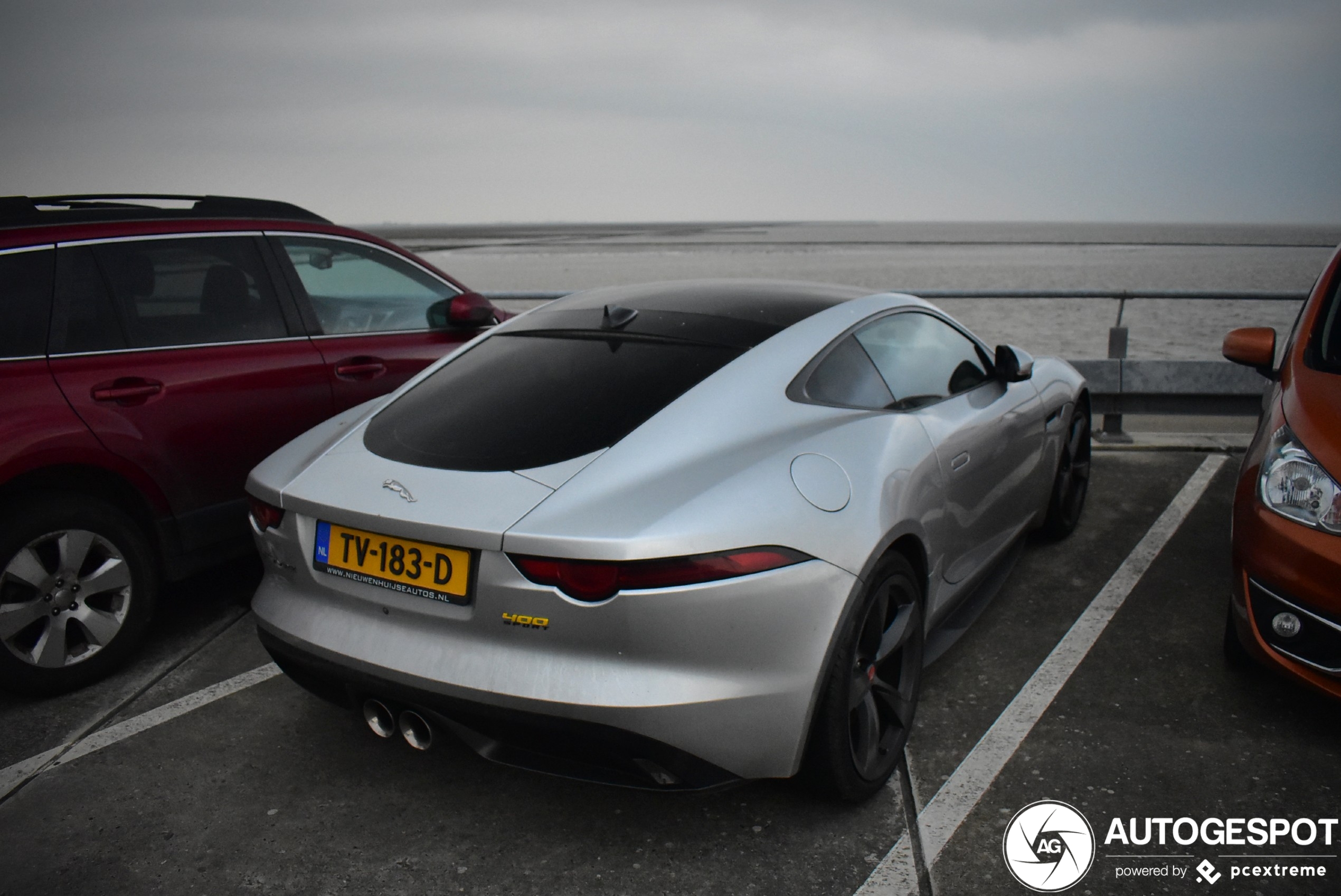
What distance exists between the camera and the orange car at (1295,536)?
3.02 meters

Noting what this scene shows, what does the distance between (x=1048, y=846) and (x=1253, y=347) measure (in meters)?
2.57

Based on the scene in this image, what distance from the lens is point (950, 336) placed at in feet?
13.2

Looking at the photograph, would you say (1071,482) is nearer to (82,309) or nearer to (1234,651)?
(1234,651)

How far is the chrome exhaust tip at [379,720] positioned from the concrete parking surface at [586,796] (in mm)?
336

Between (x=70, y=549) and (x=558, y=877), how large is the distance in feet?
7.43

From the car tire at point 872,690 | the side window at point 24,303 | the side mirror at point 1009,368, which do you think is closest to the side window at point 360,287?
the side window at point 24,303

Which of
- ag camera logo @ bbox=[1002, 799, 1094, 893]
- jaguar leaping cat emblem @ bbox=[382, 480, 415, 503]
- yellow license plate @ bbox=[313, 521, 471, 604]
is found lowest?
ag camera logo @ bbox=[1002, 799, 1094, 893]

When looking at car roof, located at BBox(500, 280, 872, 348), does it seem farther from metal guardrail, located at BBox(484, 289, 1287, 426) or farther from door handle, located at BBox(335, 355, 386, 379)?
metal guardrail, located at BBox(484, 289, 1287, 426)

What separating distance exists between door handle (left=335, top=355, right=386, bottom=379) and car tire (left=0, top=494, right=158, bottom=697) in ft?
3.55

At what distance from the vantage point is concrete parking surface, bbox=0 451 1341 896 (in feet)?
8.62

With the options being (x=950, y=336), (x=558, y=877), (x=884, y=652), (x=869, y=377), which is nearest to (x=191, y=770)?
(x=558, y=877)

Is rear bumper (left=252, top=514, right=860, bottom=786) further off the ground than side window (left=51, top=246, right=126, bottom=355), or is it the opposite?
side window (left=51, top=246, right=126, bottom=355)

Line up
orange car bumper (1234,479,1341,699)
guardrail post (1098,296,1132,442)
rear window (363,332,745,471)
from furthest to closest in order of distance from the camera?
1. guardrail post (1098,296,1132,442)
2. orange car bumper (1234,479,1341,699)
3. rear window (363,332,745,471)

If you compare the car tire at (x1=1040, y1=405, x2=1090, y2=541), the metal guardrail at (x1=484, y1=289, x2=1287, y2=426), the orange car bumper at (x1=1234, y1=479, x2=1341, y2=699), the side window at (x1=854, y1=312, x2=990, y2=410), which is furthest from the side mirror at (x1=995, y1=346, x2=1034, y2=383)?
the metal guardrail at (x1=484, y1=289, x2=1287, y2=426)
